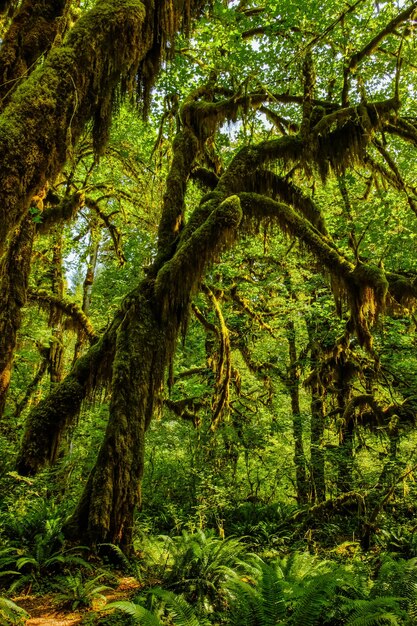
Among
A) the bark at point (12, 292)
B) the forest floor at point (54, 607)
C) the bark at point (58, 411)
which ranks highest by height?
the bark at point (12, 292)

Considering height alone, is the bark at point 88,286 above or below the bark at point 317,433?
above

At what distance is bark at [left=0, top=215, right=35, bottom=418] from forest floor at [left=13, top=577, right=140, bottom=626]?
234cm

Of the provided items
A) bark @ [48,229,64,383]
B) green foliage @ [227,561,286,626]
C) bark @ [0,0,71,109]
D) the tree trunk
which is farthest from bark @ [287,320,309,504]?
bark @ [0,0,71,109]

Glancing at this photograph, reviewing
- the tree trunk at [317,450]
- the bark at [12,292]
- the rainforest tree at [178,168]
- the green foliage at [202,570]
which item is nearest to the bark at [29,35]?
the rainforest tree at [178,168]

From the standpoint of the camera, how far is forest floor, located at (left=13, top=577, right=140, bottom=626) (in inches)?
163

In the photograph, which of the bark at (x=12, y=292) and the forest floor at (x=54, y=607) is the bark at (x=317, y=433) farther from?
the bark at (x=12, y=292)

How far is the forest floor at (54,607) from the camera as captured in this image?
13.6 ft

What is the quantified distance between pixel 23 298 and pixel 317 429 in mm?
9783

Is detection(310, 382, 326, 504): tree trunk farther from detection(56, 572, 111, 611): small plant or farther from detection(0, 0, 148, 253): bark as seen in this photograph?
detection(0, 0, 148, 253): bark

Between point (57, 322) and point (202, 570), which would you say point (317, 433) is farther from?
point (202, 570)

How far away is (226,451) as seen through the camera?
1281 cm


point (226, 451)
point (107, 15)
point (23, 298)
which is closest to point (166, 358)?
point (23, 298)

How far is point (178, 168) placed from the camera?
827 centimetres

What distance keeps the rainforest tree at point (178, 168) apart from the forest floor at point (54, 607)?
842mm
